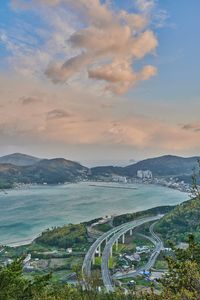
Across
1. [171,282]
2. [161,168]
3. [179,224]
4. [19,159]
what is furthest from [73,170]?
[171,282]

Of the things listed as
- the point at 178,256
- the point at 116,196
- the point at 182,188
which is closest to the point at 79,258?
the point at 178,256

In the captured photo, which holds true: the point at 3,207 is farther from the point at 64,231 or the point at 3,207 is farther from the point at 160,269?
the point at 160,269

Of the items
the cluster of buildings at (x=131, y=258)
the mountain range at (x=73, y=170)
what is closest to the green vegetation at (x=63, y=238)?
the cluster of buildings at (x=131, y=258)

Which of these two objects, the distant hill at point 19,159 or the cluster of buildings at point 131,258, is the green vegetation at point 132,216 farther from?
the distant hill at point 19,159

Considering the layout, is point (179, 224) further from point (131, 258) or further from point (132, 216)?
point (131, 258)

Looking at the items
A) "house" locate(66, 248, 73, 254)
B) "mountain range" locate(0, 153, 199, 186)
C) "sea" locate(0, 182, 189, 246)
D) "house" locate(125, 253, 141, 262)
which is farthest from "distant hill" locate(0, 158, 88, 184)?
"house" locate(125, 253, 141, 262)

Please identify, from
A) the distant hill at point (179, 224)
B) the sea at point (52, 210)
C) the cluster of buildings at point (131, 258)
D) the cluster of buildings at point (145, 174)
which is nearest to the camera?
the cluster of buildings at point (131, 258)

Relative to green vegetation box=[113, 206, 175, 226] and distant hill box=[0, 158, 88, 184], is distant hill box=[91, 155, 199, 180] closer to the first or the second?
distant hill box=[0, 158, 88, 184]
